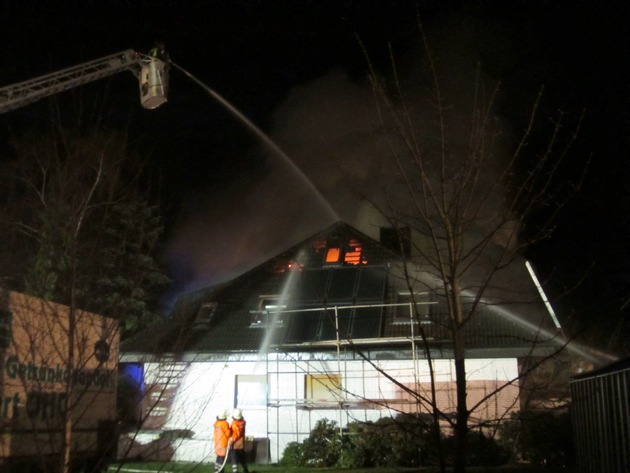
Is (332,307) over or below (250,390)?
over

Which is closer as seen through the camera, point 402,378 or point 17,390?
point 17,390

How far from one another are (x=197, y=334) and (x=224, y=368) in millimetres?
1760

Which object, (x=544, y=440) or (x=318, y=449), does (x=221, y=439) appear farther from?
(x=544, y=440)

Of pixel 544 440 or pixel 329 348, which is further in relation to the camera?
pixel 329 348

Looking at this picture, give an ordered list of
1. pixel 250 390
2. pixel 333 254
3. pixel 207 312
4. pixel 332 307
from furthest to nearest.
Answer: pixel 333 254 < pixel 207 312 < pixel 250 390 < pixel 332 307

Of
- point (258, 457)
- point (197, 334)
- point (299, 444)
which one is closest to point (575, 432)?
point (299, 444)

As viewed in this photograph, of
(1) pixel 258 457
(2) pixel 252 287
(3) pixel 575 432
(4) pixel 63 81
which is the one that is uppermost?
(4) pixel 63 81

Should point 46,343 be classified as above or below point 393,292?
below

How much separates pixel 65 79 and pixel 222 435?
9419 millimetres

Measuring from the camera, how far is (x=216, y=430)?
14445mm

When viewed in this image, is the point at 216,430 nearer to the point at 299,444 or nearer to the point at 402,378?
the point at 299,444

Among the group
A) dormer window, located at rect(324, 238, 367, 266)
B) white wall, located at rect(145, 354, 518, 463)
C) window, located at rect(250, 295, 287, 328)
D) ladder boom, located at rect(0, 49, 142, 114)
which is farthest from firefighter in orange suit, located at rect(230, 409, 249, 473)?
ladder boom, located at rect(0, 49, 142, 114)

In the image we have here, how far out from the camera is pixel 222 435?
14234mm

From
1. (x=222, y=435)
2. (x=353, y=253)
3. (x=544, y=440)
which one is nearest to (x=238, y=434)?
(x=222, y=435)
